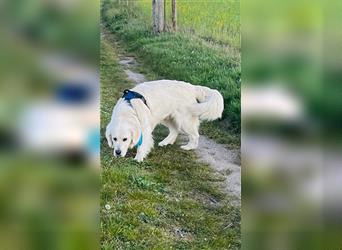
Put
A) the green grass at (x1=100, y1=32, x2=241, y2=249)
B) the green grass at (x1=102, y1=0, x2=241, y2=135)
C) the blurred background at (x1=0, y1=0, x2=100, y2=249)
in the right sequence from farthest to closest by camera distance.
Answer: the green grass at (x1=102, y1=0, x2=241, y2=135), the green grass at (x1=100, y1=32, x2=241, y2=249), the blurred background at (x1=0, y1=0, x2=100, y2=249)

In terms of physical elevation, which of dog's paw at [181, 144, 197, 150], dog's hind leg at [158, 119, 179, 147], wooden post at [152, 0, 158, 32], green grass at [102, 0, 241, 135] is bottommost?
dog's paw at [181, 144, 197, 150]

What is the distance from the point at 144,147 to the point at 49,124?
0.50 meters

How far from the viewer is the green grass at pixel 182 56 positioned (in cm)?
344

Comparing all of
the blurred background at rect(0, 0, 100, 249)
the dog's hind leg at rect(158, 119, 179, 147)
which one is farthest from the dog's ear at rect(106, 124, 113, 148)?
the dog's hind leg at rect(158, 119, 179, 147)

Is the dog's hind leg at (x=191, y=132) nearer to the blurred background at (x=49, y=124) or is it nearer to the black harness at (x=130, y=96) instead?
the black harness at (x=130, y=96)

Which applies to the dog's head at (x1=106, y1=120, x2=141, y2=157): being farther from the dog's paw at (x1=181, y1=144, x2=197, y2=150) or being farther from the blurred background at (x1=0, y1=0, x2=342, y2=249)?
the dog's paw at (x1=181, y1=144, x2=197, y2=150)

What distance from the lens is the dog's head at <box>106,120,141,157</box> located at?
3.38 metres

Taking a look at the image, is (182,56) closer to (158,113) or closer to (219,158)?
(158,113)

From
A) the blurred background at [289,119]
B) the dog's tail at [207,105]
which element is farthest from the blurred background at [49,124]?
the blurred background at [289,119]

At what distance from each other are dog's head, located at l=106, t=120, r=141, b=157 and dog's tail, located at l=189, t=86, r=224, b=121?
1.01 feet

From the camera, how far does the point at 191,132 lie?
3471 millimetres

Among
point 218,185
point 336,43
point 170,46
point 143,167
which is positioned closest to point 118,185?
point 143,167

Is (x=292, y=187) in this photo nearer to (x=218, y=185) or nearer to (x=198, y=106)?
(x=218, y=185)

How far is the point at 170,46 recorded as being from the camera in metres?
3.55
